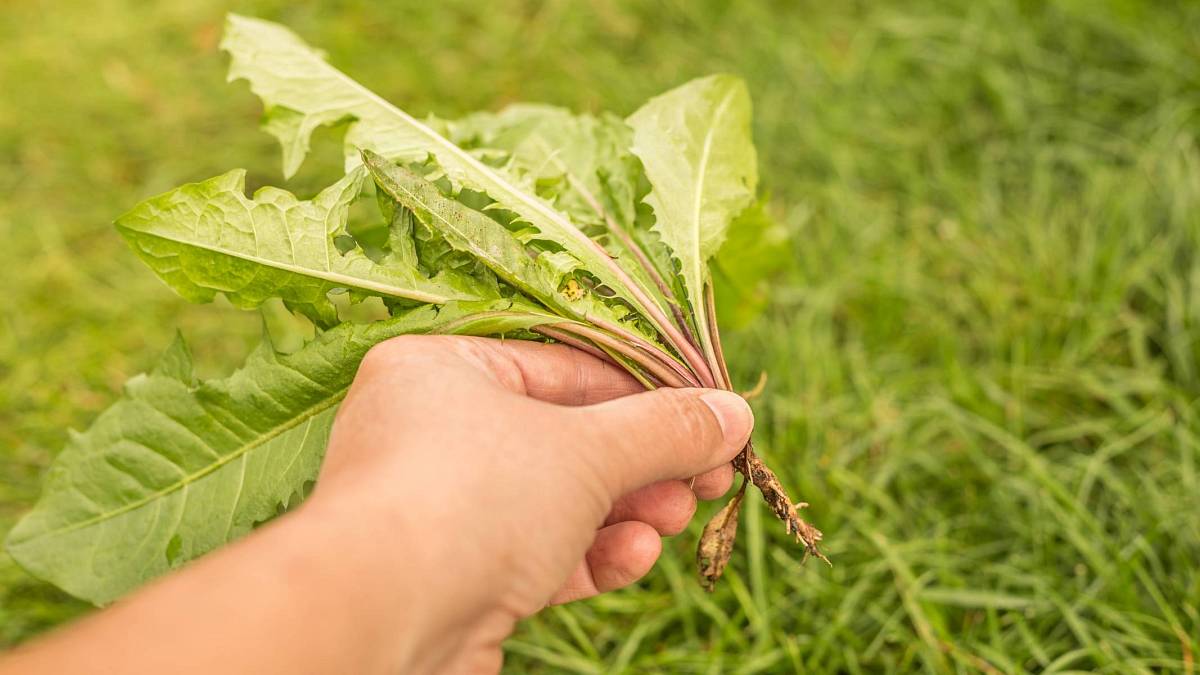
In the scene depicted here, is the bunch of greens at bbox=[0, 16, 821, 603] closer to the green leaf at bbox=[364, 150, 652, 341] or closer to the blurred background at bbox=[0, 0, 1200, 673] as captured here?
the green leaf at bbox=[364, 150, 652, 341]

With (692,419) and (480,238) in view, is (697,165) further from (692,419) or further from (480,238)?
(692,419)

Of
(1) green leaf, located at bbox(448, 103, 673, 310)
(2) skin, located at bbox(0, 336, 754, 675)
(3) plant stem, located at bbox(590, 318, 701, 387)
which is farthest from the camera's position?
(1) green leaf, located at bbox(448, 103, 673, 310)

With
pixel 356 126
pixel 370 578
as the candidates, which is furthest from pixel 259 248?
pixel 370 578

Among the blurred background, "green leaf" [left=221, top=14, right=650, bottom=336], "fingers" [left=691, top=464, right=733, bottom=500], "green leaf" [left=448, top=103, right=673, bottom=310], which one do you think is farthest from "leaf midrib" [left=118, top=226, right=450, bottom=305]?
the blurred background

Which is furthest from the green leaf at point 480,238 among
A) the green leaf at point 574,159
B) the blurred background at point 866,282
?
the blurred background at point 866,282

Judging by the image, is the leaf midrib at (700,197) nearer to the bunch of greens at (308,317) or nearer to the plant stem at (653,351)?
the bunch of greens at (308,317)

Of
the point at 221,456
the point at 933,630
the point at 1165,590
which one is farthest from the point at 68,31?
the point at 1165,590
